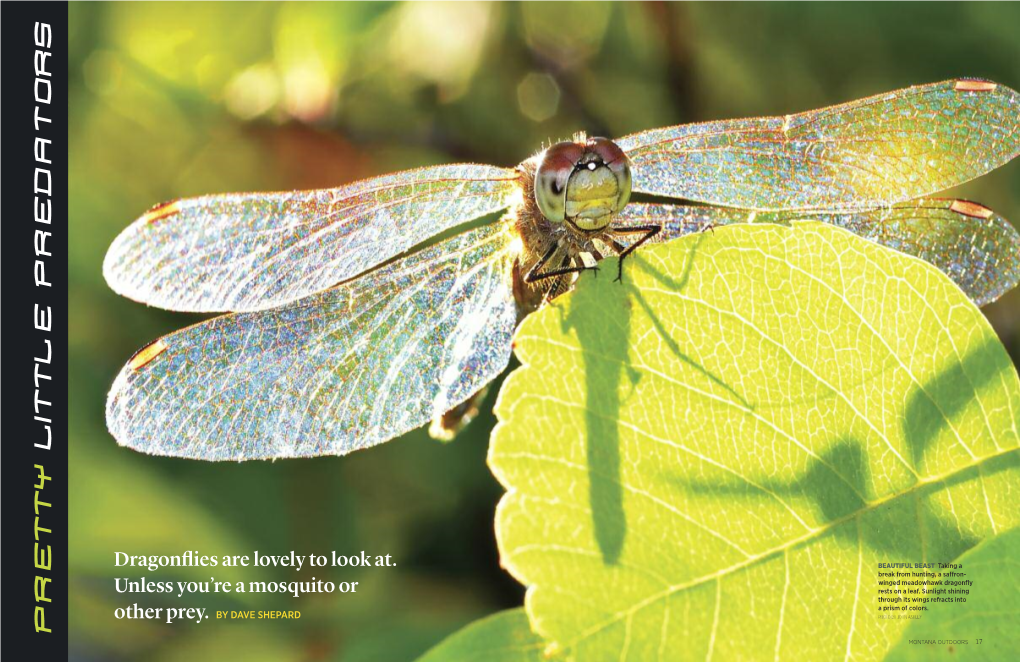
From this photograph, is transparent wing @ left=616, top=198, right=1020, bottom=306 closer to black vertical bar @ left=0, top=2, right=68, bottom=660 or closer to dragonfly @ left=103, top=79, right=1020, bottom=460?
dragonfly @ left=103, top=79, right=1020, bottom=460

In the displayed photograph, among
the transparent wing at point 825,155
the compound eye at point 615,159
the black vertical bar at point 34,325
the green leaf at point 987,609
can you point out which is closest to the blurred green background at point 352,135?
the black vertical bar at point 34,325

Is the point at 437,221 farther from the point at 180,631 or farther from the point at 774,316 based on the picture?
the point at 180,631

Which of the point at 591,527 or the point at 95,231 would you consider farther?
the point at 95,231

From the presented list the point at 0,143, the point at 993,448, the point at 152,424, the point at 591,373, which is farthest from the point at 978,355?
the point at 0,143

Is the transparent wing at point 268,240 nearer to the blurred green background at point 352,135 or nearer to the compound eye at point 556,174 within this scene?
the compound eye at point 556,174

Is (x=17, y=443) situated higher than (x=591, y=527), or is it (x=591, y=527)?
(x=17, y=443)

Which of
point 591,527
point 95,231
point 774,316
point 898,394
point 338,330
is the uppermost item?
point 95,231
